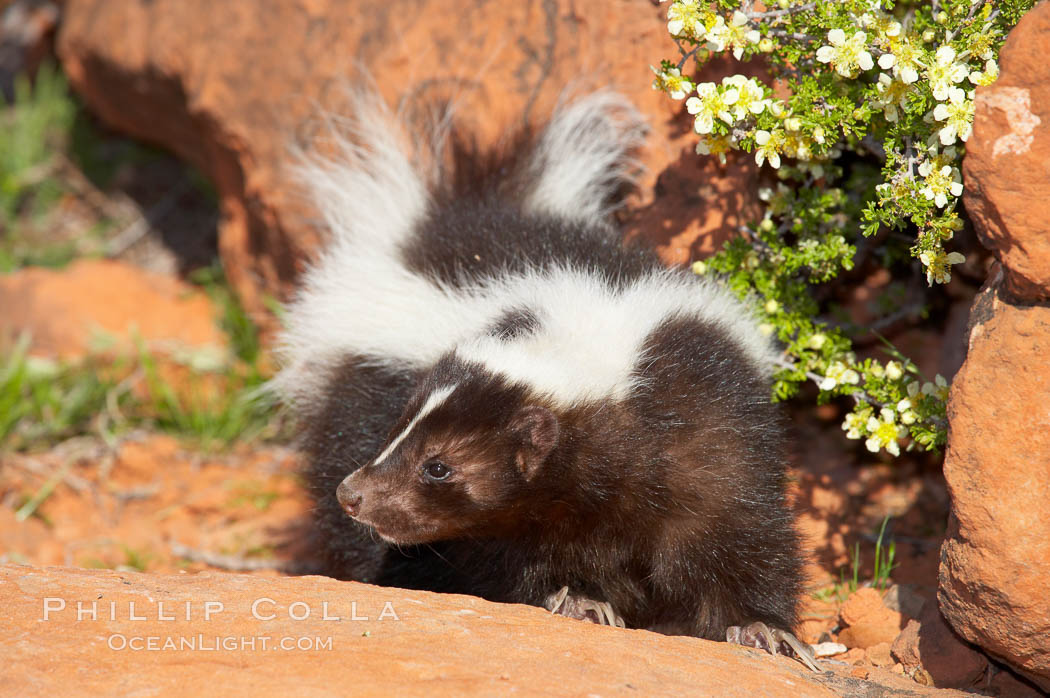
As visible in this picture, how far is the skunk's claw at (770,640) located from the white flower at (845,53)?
5.81ft

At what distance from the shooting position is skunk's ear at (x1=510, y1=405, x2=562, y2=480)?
3.38 metres

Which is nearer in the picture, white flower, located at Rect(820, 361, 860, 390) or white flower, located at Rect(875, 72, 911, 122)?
white flower, located at Rect(875, 72, 911, 122)

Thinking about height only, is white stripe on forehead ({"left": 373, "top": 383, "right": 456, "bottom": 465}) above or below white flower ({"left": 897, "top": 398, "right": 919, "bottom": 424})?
below

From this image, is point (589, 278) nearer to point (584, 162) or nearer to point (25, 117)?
point (584, 162)

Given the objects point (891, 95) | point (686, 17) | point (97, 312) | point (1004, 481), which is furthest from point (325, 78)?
point (1004, 481)

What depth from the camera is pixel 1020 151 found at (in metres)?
2.85

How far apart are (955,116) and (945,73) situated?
13 centimetres

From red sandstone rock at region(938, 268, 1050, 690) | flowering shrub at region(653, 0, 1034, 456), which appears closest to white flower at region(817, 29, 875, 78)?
flowering shrub at region(653, 0, 1034, 456)

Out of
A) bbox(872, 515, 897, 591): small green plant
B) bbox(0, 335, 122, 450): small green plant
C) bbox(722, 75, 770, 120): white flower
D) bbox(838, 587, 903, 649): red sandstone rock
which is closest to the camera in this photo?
bbox(722, 75, 770, 120): white flower

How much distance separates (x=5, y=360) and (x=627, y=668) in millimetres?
4643

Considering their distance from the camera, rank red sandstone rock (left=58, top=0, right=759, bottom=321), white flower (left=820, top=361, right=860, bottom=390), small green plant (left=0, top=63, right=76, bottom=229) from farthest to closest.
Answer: small green plant (left=0, top=63, right=76, bottom=229) < red sandstone rock (left=58, top=0, right=759, bottom=321) < white flower (left=820, top=361, right=860, bottom=390)

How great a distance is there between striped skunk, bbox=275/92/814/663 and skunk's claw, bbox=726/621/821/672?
1 centimetres

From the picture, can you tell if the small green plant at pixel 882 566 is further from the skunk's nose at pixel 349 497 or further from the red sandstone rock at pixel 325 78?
the skunk's nose at pixel 349 497

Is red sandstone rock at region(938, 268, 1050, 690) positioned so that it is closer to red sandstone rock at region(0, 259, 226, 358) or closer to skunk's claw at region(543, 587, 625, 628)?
skunk's claw at region(543, 587, 625, 628)
